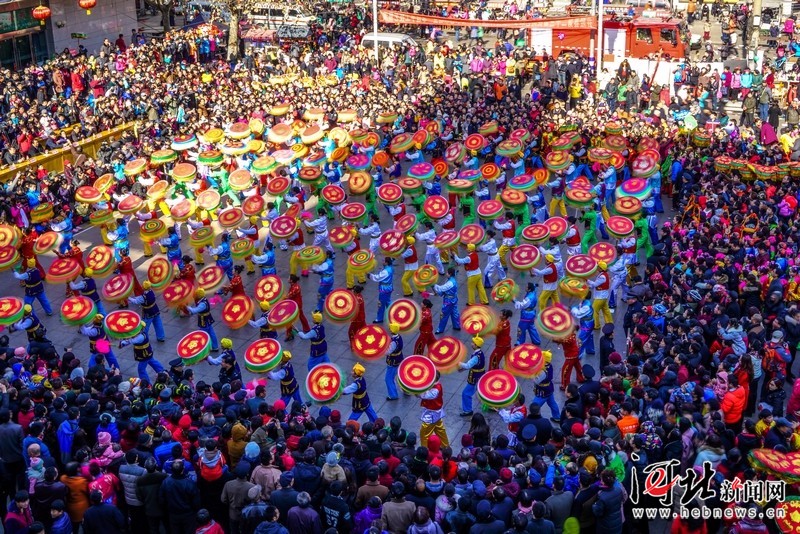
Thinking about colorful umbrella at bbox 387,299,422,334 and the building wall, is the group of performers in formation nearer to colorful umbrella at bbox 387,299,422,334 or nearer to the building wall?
colorful umbrella at bbox 387,299,422,334

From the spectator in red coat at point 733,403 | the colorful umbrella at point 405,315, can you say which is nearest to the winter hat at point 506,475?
the spectator in red coat at point 733,403

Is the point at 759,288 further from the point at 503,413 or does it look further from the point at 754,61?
the point at 754,61

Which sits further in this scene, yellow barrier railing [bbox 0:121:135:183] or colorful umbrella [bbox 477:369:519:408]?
yellow barrier railing [bbox 0:121:135:183]

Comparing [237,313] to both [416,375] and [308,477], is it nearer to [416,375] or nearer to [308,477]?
[416,375]

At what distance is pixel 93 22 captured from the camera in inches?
1422

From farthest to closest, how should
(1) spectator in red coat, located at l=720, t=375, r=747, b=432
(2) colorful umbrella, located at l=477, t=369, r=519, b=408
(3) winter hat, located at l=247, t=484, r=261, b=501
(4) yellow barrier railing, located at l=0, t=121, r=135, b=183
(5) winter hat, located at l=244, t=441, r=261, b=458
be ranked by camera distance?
(4) yellow barrier railing, located at l=0, t=121, r=135, b=183, (2) colorful umbrella, located at l=477, t=369, r=519, b=408, (1) spectator in red coat, located at l=720, t=375, r=747, b=432, (5) winter hat, located at l=244, t=441, r=261, b=458, (3) winter hat, located at l=247, t=484, r=261, b=501

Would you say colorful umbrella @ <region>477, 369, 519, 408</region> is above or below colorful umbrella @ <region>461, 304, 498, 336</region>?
below

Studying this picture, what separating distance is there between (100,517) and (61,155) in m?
17.0

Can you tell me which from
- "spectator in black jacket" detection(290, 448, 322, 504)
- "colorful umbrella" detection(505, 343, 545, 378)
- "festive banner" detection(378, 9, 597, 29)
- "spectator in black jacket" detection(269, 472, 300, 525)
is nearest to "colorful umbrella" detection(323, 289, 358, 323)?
"colorful umbrella" detection(505, 343, 545, 378)

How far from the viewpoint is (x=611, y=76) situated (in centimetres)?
2959

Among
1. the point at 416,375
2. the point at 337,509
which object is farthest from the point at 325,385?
the point at 337,509

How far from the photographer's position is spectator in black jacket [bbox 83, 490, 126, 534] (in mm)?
9578

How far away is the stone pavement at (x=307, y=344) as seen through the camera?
1424 cm

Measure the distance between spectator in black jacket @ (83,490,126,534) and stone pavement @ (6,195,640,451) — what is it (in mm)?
5036
